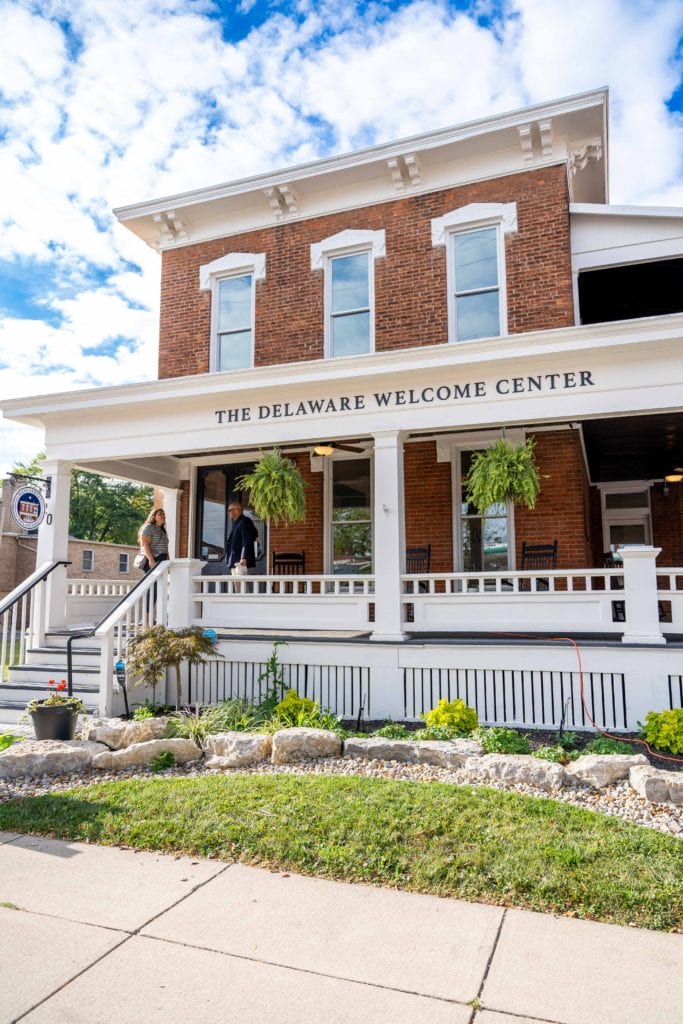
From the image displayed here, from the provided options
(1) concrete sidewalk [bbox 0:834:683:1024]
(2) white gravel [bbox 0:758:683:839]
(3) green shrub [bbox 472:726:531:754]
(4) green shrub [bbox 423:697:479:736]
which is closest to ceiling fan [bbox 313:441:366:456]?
(4) green shrub [bbox 423:697:479:736]

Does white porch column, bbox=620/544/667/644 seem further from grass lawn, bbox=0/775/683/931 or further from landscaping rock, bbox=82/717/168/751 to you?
landscaping rock, bbox=82/717/168/751

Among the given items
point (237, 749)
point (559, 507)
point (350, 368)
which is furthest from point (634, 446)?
point (237, 749)

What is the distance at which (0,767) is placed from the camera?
6.02 meters

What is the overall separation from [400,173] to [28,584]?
856cm

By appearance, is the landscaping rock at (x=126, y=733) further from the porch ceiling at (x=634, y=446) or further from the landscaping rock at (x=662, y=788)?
the porch ceiling at (x=634, y=446)

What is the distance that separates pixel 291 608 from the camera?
361 inches

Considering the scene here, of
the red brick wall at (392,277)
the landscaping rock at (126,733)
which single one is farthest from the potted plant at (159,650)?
the red brick wall at (392,277)

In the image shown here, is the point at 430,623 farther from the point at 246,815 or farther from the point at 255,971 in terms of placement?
the point at 255,971

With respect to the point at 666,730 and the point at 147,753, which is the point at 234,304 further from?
the point at 666,730

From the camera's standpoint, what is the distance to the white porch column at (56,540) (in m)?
9.73

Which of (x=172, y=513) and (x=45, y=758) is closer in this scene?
(x=45, y=758)

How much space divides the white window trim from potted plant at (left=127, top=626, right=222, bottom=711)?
6.02m

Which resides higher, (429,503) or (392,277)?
(392,277)

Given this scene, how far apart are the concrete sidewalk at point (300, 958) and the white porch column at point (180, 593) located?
520cm
